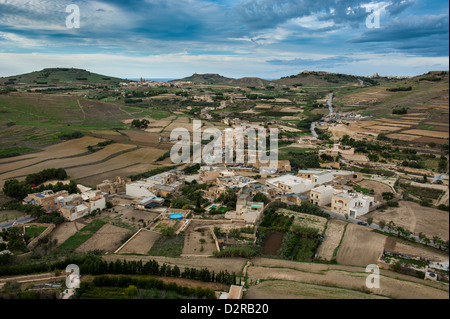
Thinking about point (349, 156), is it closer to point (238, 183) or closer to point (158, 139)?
point (238, 183)

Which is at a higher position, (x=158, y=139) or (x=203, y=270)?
(x=158, y=139)

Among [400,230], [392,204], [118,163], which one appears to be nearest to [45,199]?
[118,163]

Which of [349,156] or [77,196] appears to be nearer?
[77,196]

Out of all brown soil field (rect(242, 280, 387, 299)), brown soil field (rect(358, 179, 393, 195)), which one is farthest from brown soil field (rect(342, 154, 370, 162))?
brown soil field (rect(242, 280, 387, 299))

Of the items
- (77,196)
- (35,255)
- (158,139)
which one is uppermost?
(158,139)

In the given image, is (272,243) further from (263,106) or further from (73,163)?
(263,106)

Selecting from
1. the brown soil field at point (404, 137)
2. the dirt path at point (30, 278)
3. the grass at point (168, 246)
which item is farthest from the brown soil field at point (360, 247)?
the brown soil field at point (404, 137)

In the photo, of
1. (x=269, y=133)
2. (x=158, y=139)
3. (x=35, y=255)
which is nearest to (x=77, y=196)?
(x=35, y=255)
